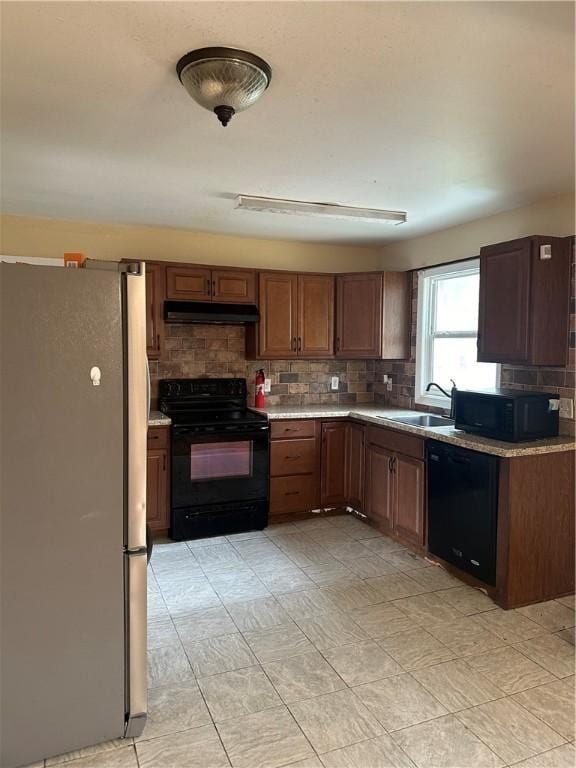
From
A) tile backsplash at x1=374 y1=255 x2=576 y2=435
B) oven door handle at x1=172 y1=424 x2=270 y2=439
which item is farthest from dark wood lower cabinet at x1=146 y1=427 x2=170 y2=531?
tile backsplash at x1=374 y1=255 x2=576 y2=435

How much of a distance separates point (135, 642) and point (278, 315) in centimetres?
310

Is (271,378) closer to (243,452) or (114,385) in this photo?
(243,452)

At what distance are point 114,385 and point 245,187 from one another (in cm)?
184

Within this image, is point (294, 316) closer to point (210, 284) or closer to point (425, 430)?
point (210, 284)

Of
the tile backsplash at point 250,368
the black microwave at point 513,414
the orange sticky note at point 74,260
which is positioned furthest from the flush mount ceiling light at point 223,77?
the tile backsplash at point 250,368

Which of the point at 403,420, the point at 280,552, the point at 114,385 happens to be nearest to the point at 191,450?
the point at 280,552

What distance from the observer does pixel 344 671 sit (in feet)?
7.97

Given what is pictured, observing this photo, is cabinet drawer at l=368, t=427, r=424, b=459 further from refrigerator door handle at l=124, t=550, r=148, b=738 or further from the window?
refrigerator door handle at l=124, t=550, r=148, b=738

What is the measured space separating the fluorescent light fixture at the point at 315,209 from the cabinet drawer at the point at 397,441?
61.3 inches

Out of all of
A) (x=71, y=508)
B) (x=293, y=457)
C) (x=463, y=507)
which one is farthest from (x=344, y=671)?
(x=293, y=457)

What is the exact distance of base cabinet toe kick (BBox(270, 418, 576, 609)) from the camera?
302 cm

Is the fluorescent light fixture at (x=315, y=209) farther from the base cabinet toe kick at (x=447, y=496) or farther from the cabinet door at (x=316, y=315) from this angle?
the base cabinet toe kick at (x=447, y=496)

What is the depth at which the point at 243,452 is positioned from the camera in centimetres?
422

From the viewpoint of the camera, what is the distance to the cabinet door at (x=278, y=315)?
459cm
